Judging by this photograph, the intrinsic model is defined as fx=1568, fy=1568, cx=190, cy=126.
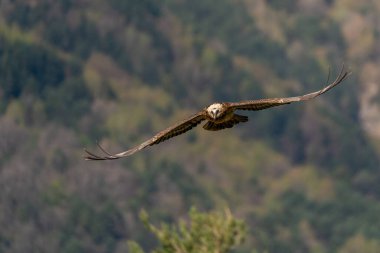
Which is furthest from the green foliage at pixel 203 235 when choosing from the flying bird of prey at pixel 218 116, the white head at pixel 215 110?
the white head at pixel 215 110

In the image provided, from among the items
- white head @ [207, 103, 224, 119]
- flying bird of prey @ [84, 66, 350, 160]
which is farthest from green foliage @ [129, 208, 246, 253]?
white head @ [207, 103, 224, 119]

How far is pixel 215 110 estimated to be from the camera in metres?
32.1

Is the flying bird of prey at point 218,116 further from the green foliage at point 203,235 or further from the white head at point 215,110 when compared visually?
the green foliage at point 203,235

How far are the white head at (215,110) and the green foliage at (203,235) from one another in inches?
743

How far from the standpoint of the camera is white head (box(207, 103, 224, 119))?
32.0m

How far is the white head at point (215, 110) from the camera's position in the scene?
32000 millimetres

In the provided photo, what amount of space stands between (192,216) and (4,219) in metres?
144

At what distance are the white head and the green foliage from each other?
18.9 m

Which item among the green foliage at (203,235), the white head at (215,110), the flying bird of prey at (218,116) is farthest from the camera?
the green foliage at (203,235)

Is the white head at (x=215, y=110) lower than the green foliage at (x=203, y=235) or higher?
lower

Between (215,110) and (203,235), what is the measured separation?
21.6m

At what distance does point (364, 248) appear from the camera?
7761 inches

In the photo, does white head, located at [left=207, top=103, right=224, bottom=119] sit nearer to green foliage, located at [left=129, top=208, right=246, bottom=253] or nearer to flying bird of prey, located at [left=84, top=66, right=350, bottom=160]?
flying bird of prey, located at [left=84, top=66, right=350, bottom=160]

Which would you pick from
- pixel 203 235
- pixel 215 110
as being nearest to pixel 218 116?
pixel 215 110
